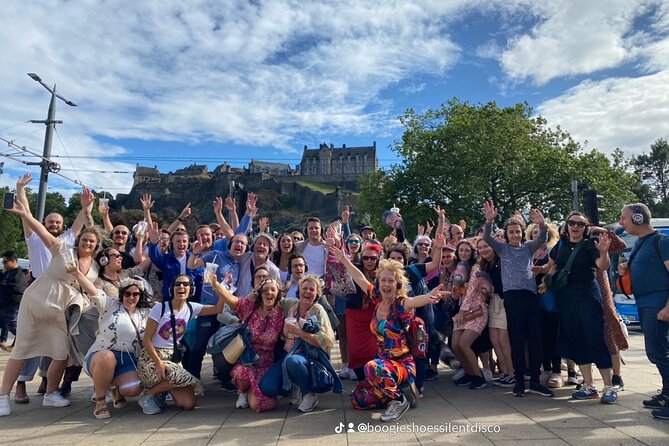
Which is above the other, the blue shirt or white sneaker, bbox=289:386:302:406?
the blue shirt

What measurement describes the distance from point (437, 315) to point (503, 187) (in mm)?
23864

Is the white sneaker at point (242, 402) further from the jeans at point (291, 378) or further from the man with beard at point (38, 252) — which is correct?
the man with beard at point (38, 252)

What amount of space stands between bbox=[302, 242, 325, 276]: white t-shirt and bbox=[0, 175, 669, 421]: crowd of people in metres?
0.27

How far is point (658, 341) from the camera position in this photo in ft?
14.3

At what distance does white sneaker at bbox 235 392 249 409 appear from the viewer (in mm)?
4902

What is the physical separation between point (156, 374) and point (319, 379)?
69.6 inches

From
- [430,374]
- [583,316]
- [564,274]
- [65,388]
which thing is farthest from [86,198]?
[583,316]

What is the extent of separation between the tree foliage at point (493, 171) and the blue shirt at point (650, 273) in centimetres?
2193

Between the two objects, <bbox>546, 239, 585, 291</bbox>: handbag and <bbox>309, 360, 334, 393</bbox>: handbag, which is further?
<bbox>546, 239, 585, 291</bbox>: handbag

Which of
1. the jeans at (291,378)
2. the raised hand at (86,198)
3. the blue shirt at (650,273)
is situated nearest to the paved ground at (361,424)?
the jeans at (291,378)

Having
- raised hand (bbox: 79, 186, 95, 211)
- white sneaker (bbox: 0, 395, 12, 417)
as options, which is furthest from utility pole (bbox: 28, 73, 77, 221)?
white sneaker (bbox: 0, 395, 12, 417)

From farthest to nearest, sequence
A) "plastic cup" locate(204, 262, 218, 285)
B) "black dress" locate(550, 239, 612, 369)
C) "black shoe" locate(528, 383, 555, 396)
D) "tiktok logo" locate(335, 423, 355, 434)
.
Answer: "black shoe" locate(528, 383, 555, 396) < "plastic cup" locate(204, 262, 218, 285) < "black dress" locate(550, 239, 612, 369) < "tiktok logo" locate(335, 423, 355, 434)

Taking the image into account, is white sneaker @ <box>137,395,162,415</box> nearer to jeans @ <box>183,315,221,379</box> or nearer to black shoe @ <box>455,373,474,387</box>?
jeans @ <box>183,315,221,379</box>

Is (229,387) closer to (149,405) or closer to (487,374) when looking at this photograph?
(149,405)
